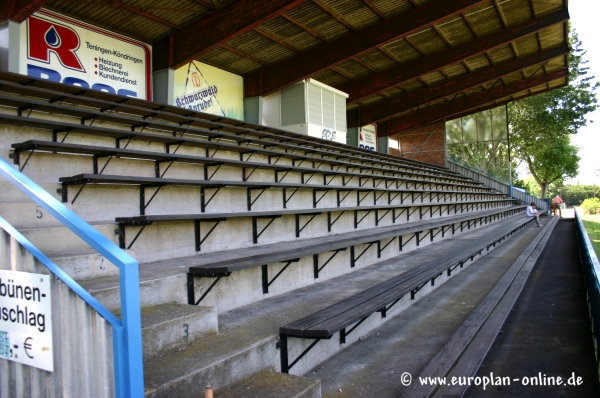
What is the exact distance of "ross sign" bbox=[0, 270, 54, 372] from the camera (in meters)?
1.50

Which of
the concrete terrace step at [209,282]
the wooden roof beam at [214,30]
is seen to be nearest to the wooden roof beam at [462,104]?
the wooden roof beam at [214,30]

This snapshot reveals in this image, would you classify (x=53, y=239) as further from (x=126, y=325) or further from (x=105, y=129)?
(x=105, y=129)

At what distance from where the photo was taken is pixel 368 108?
17.3 m

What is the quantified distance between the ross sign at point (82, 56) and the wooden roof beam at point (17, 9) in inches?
19.3

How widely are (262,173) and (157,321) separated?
383 cm

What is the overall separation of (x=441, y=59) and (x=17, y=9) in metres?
11.1

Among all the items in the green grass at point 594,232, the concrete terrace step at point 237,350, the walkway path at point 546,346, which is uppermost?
the concrete terrace step at point 237,350

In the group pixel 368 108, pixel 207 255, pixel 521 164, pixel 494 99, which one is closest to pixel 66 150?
pixel 207 255

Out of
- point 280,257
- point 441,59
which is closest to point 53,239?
point 280,257

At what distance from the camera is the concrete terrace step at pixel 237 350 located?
6.03ft

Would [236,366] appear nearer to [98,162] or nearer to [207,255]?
[207,255]

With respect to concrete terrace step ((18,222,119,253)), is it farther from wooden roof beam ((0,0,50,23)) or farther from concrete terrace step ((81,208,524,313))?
wooden roof beam ((0,0,50,23))

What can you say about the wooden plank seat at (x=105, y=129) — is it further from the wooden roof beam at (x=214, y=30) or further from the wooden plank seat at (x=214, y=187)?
the wooden roof beam at (x=214, y=30)

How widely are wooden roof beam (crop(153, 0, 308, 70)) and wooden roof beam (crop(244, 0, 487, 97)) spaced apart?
286 cm
